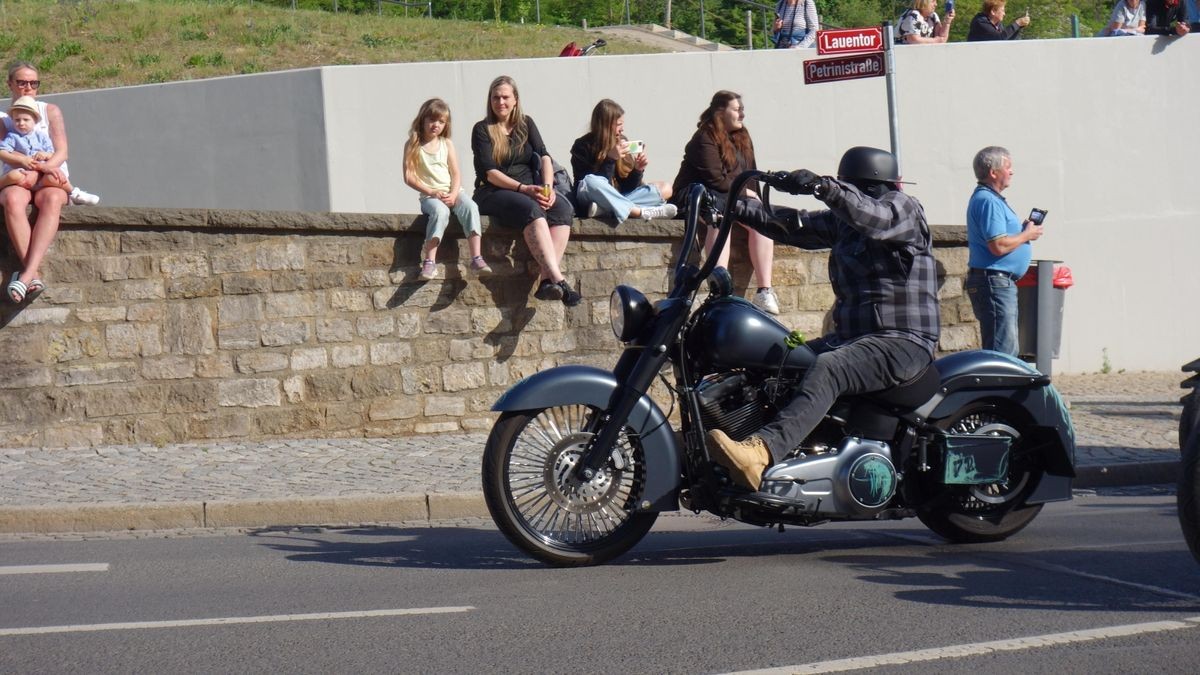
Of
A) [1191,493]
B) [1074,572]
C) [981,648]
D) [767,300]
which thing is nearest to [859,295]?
[1074,572]

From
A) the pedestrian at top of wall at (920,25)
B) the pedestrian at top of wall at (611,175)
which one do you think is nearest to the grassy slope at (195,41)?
the pedestrian at top of wall at (920,25)

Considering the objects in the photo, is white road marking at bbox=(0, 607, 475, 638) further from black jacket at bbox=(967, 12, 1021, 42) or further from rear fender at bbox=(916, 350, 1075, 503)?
black jacket at bbox=(967, 12, 1021, 42)

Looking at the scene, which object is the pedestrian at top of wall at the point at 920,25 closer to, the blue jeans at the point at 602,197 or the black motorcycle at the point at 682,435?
the blue jeans at the point at 602,197

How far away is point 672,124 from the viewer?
14867 millimetres

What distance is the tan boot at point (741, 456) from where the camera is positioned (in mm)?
6199

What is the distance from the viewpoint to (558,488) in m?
6.45

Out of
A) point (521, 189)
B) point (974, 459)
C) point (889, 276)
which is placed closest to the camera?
A: point (889, 276)

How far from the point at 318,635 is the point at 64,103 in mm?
11614

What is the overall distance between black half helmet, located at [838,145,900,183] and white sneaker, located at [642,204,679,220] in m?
5.30

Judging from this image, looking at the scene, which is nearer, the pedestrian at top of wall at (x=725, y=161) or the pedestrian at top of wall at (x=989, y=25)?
the pedestrian at top of wall at (x=725, y=161)

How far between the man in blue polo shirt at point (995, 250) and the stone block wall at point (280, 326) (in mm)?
2452

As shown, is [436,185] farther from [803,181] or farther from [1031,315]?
[803,181]

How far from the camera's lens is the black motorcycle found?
21.0 feet

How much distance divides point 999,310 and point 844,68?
248 cm
